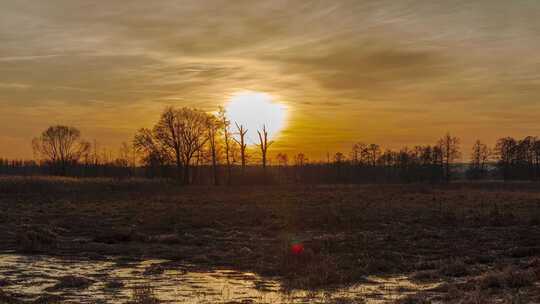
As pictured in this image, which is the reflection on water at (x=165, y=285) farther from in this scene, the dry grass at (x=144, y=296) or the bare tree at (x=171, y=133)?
the bare tree at (x=171, y=133)

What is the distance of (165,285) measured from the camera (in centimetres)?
1310

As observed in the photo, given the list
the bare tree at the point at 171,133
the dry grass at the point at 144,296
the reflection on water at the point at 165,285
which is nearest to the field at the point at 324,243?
the dry grass at the point at 144,296

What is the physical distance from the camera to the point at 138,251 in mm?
18547

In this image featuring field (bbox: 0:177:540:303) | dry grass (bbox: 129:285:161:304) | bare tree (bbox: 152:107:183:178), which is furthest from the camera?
bare tree (bbox: 152:107:183:178)

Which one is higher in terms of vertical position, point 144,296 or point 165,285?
point 144,296

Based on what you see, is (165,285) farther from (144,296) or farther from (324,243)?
(324,243)

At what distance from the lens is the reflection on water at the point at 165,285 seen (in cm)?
1171

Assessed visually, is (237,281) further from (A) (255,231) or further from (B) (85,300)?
(A) (255,231)

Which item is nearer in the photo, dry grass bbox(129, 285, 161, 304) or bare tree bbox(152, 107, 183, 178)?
dry grass bbox(129, 285, 161, 304)

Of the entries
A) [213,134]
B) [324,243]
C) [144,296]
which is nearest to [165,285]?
[144,296]

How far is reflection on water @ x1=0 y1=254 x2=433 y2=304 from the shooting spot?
11.7 metres

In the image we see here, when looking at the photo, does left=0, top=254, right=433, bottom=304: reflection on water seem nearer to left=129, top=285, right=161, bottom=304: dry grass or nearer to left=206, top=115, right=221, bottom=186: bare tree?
left=129, top=285, right=161, bottom=304: dry grass

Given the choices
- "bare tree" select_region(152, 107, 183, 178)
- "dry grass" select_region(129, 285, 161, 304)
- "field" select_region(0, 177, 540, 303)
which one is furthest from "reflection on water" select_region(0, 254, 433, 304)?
"bare tree" select_region(152, 107, 183, 178)

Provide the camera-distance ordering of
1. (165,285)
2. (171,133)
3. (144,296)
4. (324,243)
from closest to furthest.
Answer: (144,296)
(165,285)
(324,243)
(171,133)
